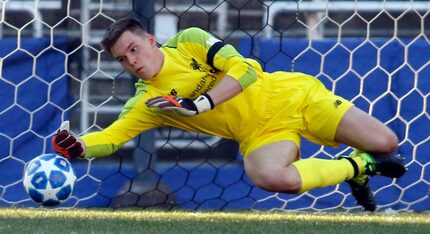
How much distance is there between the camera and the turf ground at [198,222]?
17.0 feet

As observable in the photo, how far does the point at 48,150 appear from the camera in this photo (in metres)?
5.98

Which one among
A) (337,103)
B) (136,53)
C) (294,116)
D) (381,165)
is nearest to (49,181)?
(136,53)

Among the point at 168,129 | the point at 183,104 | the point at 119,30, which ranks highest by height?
the point at 119,30

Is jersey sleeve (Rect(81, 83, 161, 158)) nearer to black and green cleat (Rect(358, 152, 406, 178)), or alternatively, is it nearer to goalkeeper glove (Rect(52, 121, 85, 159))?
goalkeeper glove (Rect(52, 121, 85, 159))

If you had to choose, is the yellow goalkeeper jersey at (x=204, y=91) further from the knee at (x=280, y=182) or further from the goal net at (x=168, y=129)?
the goal net at (x=168, y=129)

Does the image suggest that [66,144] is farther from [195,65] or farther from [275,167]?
[275,167]

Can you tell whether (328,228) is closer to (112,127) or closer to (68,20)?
(112,127)

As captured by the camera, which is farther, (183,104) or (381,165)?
(381,165)

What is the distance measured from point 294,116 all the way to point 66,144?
3.26 feet

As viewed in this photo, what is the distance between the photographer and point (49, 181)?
185 inches

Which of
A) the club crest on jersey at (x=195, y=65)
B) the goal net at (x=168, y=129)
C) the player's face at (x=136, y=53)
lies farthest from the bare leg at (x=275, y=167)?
the goal net at (x=168, y=129)

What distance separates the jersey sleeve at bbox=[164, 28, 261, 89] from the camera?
190 inches

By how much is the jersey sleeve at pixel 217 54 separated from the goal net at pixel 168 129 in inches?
38.7

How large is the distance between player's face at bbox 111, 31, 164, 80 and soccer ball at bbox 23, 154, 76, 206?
49 centimetres
